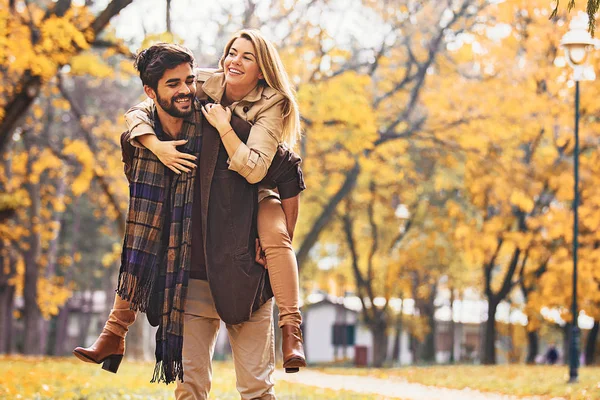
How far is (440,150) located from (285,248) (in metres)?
17.7

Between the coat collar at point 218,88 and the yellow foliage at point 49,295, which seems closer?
the coat collar at point 218,88

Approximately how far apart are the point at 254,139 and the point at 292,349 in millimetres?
987

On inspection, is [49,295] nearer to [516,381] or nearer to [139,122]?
[516,381]

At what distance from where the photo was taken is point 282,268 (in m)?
4.39

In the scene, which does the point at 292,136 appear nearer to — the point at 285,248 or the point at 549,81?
the point at 285,248

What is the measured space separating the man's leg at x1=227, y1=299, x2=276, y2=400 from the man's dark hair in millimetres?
1213

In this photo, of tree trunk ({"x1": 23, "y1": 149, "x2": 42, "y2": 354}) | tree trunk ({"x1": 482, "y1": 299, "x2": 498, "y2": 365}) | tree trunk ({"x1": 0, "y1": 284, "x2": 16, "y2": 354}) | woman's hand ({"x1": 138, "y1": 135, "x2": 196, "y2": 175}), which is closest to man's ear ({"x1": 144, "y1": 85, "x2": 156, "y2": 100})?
woman's hand ({"x1": 138, "y1": 135, "x2": 196, "y2": 175})

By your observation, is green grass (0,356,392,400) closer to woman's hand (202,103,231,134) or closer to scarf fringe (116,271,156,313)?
scarf fringe (116,271,156,313)

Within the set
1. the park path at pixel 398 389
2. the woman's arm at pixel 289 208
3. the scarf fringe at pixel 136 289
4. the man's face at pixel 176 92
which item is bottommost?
the park path at pixel 398 389

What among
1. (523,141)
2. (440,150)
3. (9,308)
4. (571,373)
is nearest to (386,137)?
(440,150)

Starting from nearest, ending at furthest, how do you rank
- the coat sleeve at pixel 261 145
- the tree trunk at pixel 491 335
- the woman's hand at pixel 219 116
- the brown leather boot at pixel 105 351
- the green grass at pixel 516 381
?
the coat sleeve at pixel 261 145 < the woman's hand at pixel 219 116 < the brown leather boot at pixel 105 351 < the green grass at pixel 516 381 < the tree trunk at pixel 491 335

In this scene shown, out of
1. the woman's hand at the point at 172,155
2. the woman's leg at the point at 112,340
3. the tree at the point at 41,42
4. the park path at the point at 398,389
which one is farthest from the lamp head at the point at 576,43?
the woman's leg at the point at 112,340

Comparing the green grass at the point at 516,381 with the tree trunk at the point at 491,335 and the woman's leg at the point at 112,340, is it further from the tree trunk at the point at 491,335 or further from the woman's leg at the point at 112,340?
the tree trunk at the point at 491,335

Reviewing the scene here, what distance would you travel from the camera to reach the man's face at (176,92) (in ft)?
14.3
